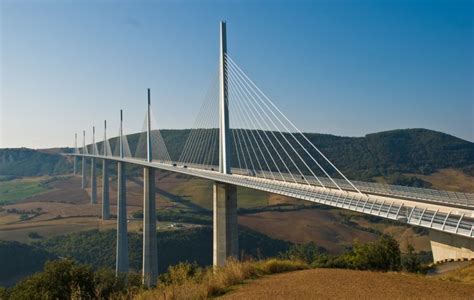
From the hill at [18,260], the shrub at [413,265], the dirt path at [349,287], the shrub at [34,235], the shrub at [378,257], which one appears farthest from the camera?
the shrub at [34,235]

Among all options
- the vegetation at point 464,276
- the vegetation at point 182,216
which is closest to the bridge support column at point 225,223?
the vegetation at point 464,276

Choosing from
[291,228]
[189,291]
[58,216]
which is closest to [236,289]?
[189,291]

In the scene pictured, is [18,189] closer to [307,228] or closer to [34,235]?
[34,235]

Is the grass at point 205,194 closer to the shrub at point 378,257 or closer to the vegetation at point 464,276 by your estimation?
the shrub at point 378,257

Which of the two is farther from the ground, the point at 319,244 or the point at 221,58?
the point at 221,58

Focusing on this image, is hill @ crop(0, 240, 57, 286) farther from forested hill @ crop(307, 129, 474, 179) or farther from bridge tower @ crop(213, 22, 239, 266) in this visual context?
forested hill @ crop(307, 129, 474, 179)

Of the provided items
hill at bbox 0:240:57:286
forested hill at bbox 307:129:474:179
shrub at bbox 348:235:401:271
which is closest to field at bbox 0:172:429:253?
hill at bbox 0:240:57:286

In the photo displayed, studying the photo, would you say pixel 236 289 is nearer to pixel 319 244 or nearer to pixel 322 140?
pixel 319 244

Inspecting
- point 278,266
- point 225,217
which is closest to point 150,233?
point 225,217
